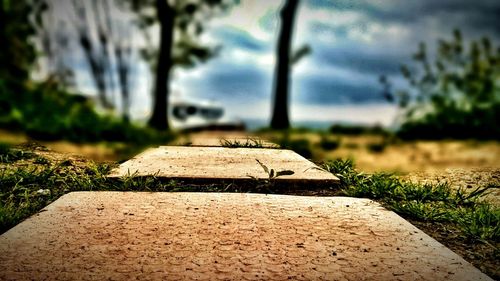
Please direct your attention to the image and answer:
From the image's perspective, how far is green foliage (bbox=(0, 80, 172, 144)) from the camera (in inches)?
152

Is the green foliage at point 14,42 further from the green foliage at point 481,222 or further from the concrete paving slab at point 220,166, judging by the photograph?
the green foliage at point 481,222

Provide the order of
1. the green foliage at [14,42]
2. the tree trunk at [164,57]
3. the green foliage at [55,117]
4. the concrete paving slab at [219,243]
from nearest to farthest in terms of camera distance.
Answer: the concrete paving slab at [219,243]
the green foliage at [55,117]
the green foliage at [14,42]
the tree trunk at [164,57]

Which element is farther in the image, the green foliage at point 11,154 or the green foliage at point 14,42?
the green foliage at point 14,42

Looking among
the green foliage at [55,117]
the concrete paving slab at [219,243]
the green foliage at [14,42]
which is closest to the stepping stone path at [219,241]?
the concrete paving slab at [219,243]

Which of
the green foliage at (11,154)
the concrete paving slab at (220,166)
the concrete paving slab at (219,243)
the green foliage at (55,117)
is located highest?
the green foliage at (55,117)

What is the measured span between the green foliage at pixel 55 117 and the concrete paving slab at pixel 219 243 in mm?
2425

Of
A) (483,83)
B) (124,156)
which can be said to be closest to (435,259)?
(124,156)

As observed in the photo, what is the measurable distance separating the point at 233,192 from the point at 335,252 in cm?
80

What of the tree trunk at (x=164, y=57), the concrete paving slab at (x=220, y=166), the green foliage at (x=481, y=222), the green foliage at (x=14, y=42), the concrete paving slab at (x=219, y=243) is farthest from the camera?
the tree trunk at (x=164, y=57)

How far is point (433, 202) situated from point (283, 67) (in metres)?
7.10

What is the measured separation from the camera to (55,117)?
447cm

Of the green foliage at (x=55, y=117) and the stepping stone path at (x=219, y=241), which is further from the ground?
the green foliage at (x=55, y=117)

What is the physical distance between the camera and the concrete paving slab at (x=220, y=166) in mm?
2059

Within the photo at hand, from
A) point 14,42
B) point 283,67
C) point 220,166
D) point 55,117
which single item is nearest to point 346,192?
point 220,166
